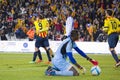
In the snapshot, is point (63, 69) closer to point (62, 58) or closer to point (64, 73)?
point (64, 73)

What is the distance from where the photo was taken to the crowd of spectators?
3684 centimetres

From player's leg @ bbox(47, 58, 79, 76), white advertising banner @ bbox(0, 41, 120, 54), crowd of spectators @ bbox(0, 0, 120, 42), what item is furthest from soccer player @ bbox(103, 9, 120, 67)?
crowd of spectators @ bbox(0, 0, 120, 42)

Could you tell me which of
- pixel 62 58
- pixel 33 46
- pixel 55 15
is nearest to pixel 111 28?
pixel 62 58

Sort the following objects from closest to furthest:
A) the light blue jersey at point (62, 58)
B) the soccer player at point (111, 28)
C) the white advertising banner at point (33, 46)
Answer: the light blue jersey at point (62, 58) → the soccer player at point (111, 28) → the white advertising banner at point (33, 46)

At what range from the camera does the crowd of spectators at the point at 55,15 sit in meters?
36.8

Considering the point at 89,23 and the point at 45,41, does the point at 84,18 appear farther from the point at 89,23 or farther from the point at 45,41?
the point at 45,41

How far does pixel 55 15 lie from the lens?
40219mm

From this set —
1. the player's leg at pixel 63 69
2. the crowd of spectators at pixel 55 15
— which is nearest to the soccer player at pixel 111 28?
the player's leg at pixel 63 69

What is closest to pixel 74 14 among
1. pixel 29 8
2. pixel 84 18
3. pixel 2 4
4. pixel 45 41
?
pixel 84 18

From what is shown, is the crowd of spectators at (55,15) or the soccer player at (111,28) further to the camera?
the crowd of spectators at (55,15)

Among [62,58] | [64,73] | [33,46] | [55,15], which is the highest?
[62,58]

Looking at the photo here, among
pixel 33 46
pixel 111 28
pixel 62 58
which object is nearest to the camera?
pixel 62 58

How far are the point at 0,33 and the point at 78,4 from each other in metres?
8.16

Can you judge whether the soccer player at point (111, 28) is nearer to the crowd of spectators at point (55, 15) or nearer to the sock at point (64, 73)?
the sock at point (64, 73)
